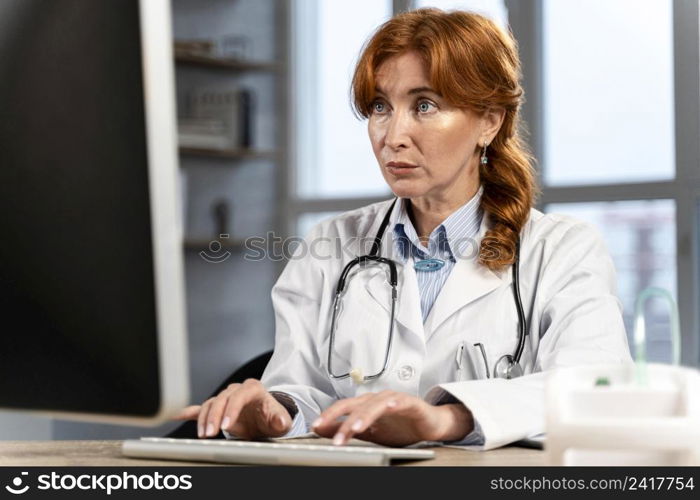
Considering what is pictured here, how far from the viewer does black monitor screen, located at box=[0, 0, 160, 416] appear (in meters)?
0.61

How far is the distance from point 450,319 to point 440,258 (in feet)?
0.54

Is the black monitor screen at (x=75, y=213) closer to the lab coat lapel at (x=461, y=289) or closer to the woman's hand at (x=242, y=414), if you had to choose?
the woman's hand at (x=242, y=414)

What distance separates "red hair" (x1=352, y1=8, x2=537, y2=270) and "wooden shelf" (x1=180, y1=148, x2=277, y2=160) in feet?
10.3

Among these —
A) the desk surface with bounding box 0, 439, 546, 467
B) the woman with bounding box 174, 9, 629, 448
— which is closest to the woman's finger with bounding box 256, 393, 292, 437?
the woman with bounding box 174, 9, 629, 448

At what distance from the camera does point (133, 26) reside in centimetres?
59

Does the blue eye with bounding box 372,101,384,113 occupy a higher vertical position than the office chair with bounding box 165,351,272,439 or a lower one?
higher

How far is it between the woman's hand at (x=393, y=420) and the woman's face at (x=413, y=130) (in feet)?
2.07

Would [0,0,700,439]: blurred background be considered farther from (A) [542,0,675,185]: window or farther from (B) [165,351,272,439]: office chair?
(B) [165,351,272,439]: office chair

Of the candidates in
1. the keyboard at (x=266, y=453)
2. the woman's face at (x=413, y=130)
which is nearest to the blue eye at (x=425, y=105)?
the woman's face at (x=413, y=130)

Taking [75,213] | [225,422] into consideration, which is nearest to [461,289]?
[225,422]

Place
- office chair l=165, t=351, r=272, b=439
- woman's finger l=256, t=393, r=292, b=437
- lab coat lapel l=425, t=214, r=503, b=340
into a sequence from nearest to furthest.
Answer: woman's finger l=256, t=393, r=292, b=437, lab coat lapel l=425, t=214, r=503, b=340, office chair l=165, t=351, r=272, b=439
